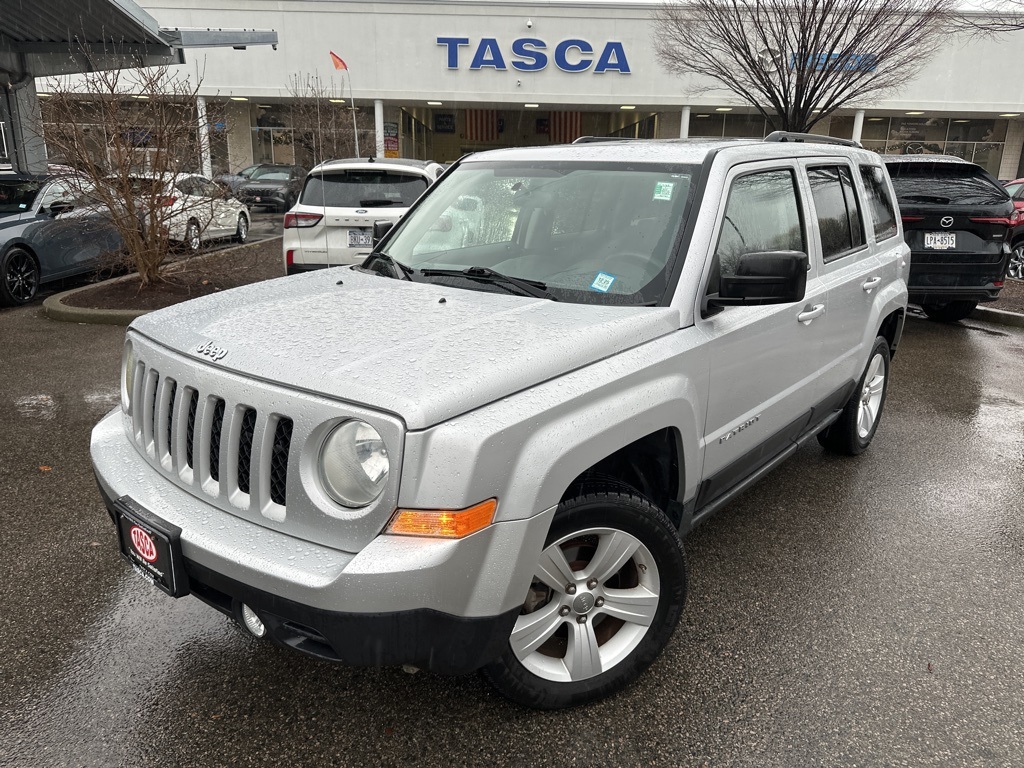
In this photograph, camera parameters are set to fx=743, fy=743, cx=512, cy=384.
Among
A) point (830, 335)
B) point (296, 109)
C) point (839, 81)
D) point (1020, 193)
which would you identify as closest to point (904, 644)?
point (830, 335)

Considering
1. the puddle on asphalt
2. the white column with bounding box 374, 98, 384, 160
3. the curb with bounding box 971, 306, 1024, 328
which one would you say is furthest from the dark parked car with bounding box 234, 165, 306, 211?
the curb with bounding box 971, 306, 1024, 328

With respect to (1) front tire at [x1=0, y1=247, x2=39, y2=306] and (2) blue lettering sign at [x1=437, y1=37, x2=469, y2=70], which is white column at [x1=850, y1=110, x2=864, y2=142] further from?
(1) front tire at [x1=0, y1=247, x2=39, y2=306]

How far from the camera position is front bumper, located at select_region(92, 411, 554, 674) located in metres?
1.94

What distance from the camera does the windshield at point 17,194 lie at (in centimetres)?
929

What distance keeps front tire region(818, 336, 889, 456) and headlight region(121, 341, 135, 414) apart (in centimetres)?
377

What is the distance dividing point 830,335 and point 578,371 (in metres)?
2.09

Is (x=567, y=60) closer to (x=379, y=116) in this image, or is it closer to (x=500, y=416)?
(x=379, y=116)

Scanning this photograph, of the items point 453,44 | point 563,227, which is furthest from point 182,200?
point 453,44

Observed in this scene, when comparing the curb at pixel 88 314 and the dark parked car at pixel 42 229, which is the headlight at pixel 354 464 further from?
the dark parked car at pixel 42 229

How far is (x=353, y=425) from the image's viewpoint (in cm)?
203

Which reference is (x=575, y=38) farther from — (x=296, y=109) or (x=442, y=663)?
(x=442, y=663)

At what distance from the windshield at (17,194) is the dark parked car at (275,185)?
12366 millimetres

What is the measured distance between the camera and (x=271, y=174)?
24297mm

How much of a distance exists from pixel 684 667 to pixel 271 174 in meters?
24.4
